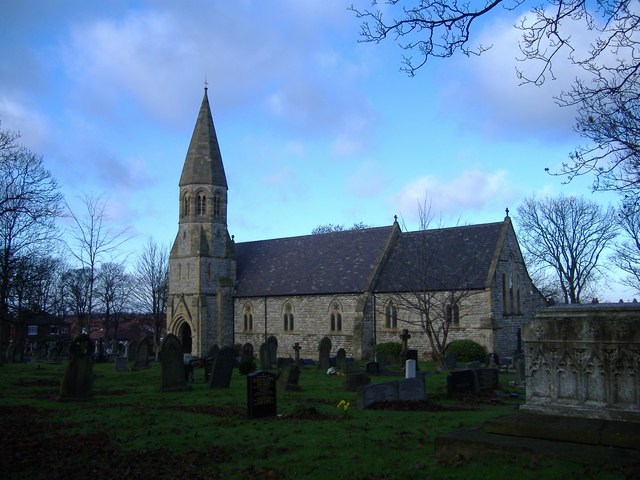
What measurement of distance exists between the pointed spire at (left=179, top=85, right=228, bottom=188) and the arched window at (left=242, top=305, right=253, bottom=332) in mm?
9195

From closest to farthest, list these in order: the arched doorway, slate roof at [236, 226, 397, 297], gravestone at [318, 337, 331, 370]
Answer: gravestone at [318, 337, 331, 370] → slate roof at [236, 226, 397, 297] → the arched doorway

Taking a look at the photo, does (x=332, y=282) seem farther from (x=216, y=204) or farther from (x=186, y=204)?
(x=186, y=204)

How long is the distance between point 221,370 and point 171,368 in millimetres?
1604

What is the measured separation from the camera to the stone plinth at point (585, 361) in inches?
244

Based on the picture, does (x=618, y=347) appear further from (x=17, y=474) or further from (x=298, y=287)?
(x=298, y=287)

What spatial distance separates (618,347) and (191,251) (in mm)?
35972

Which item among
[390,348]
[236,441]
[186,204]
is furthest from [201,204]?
[236,441]

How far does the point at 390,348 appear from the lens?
3097cm

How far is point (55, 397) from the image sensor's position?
15.5m

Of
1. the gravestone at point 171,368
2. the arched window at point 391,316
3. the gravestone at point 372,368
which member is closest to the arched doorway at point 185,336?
the arched window at point 391,316

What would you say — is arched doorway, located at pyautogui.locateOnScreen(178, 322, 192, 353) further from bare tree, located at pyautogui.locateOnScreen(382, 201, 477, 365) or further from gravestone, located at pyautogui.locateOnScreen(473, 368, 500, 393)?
gravestone, located at pyautogui.locateOnScreen(473, 368, 500, 393)

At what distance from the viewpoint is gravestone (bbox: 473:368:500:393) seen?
16453mm

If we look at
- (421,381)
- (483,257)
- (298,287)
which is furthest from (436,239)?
(421,381)

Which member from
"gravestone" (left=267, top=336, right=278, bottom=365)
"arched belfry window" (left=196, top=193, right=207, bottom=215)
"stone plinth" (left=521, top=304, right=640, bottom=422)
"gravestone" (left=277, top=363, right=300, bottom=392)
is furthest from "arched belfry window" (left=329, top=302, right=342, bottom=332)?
"stone plinth" (left=521, top=304, right=640, bottom=422)
